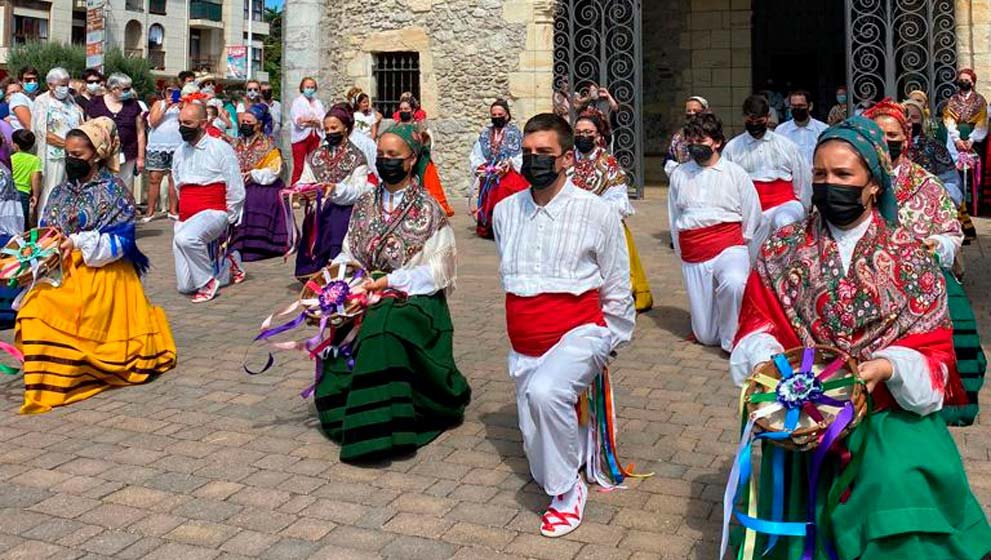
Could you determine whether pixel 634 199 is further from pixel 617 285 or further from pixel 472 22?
pixel 617 285

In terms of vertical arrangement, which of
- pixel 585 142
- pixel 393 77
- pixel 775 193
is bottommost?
pixel 775 193

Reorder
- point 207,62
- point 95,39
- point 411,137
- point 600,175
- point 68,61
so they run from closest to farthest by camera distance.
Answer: point 411,137, point 600,175, point 95,39, point 68,61, point 207,62

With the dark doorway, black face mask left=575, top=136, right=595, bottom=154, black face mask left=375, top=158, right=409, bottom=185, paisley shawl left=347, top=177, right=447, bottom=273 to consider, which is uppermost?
the dark doorway

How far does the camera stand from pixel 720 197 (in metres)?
6.97

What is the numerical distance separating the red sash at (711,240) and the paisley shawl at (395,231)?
8.74 feet

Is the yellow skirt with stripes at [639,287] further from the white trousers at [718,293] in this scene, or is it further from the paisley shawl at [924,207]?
the paisley shawl at [924,207]

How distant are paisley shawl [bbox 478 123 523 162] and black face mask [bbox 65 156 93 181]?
6257 millimetres

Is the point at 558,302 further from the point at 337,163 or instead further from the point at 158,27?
the point at 158,27

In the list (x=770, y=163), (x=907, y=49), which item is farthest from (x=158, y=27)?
(x=770, y=163)

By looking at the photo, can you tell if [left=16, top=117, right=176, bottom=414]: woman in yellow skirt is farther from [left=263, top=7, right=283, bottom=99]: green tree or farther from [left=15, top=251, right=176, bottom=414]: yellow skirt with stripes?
[left=263, top=7, right=283, bottom=99]: green tree

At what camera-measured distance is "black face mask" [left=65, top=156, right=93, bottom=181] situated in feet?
20.0

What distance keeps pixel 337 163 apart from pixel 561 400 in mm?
4915

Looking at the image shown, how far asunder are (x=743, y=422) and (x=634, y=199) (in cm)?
1281

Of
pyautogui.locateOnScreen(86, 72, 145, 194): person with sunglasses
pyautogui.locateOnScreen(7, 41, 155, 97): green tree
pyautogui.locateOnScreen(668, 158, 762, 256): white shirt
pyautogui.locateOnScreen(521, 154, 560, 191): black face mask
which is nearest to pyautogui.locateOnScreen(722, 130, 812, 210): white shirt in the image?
pyautogui.locateOnScreen(668, 158, 762, 256): white shirt
